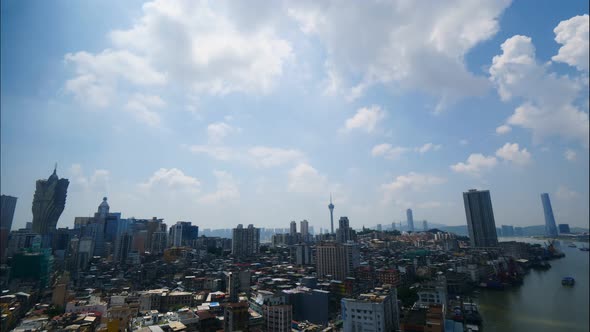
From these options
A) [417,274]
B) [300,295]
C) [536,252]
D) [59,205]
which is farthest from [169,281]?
[536,252]

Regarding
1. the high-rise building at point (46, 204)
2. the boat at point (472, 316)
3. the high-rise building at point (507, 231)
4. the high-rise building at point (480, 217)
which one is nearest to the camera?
the boat at point (472, 316)

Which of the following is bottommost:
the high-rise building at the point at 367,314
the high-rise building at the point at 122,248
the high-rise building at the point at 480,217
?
the high-rise building at the point at 367,314

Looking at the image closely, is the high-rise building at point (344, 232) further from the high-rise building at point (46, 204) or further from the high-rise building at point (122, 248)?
the high-rise building at point (46, 204)

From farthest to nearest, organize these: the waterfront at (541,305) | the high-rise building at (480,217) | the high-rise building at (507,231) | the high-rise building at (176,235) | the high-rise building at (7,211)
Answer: the high-rise building at (507,231), the high-rise building at (176,235), the high-rise building at (480,217), the high-rise building at (7,211), the waterfront at (541,305)

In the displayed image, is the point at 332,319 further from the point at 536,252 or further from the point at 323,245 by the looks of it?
the point at 536,252

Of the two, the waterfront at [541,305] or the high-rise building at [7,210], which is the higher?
the high-rise building at [7,210]

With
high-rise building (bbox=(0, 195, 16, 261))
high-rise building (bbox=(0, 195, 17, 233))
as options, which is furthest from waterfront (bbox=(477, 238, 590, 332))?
high-rise building (bbox=(0, 195, 17, 233))

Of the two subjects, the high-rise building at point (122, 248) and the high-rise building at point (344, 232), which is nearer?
the high-rise building at point (122, 248)

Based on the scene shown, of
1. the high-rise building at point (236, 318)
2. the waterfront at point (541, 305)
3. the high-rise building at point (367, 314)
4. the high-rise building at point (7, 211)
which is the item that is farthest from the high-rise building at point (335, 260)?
the high-rise building at point (7, 211)
